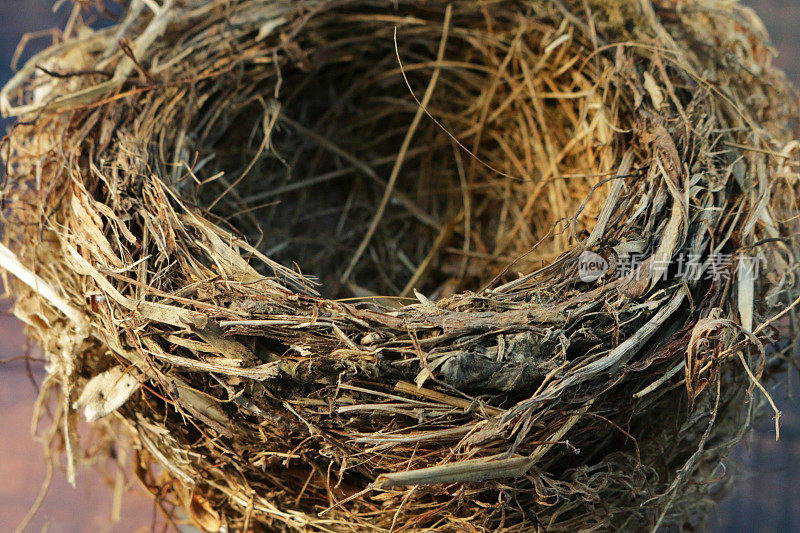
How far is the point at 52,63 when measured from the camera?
109 cm

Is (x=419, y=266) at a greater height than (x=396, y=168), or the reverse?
(x=396, y=168)

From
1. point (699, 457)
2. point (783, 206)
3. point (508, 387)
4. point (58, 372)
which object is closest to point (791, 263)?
point (783, 206)

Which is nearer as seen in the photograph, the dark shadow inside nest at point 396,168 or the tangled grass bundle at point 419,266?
the tangled grass bundle at point 419,266

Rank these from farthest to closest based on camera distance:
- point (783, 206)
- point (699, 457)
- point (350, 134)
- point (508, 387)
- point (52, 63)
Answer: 1. point (350, 134)
2. point (52, 63)
3. point (783, 206)
4. point (699, 457)
5. point (508, 387)

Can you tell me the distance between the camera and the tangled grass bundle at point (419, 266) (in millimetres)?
729

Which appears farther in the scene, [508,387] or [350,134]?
[350,134]

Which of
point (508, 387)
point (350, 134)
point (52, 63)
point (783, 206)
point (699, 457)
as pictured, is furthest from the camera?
point (350, 134)

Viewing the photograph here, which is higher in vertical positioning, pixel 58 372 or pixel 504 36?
pixel 504 36

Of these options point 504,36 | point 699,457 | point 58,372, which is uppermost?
point 504,36

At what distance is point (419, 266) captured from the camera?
4.22 ft

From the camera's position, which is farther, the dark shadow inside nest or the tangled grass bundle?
the dark shadow inside nest

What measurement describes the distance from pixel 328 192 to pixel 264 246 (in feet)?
0.64

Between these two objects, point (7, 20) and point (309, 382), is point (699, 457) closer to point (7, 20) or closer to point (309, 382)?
point (309, 382)

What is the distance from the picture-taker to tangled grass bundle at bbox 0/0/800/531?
0.73m
